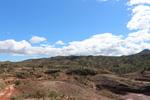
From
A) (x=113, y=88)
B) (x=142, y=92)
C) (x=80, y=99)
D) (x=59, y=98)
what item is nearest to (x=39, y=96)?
(x=59, y=98)

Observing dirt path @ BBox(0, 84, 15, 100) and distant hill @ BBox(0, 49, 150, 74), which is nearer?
dirt path @ BBox(0, 84, 15, 100)

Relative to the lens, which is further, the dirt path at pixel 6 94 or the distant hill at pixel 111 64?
the distant hill at pixel 111 64

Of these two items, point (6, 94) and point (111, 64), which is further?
point (111, 64)

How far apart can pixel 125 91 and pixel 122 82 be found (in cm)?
332

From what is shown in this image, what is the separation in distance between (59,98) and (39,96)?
215cm

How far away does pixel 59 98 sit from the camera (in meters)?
14.7

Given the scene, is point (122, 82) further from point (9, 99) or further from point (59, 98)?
point (9, 99)

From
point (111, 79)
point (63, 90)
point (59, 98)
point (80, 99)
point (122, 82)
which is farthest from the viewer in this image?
point (111, 79)

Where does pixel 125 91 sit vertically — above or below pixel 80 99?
below

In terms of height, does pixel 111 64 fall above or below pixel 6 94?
below

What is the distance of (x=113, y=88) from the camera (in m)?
31.0

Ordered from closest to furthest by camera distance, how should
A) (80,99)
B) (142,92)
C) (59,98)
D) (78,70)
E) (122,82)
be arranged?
(59,98) → (80,99) → (142,92) → (122,82) → (78,70)

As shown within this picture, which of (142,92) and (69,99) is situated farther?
(142,92)

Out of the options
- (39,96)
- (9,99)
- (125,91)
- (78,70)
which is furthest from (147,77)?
(9,99)
